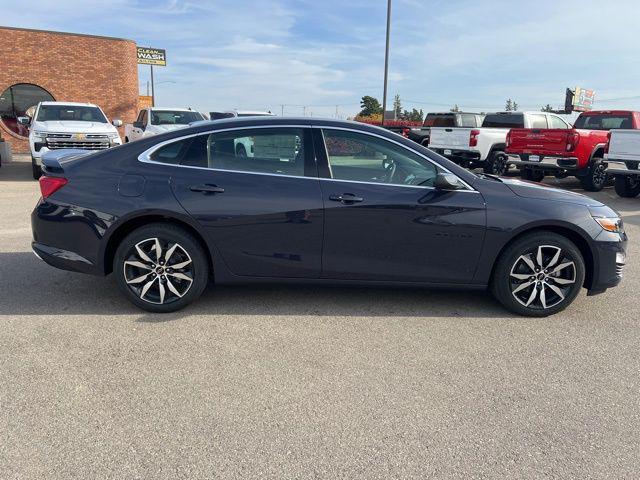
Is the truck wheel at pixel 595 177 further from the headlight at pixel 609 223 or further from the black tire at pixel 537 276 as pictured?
the black tire at pixel 537 276

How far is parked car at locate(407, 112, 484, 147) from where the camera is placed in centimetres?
1864

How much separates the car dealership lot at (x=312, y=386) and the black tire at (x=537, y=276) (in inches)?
6.1

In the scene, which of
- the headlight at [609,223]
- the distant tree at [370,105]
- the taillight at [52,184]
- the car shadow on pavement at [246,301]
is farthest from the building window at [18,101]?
the distant tree at [370,105]

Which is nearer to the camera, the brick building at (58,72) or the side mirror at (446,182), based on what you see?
the side mirror at (446,182)

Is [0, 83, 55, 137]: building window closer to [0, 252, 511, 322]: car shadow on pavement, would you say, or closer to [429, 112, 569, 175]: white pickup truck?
[429, 112, 569, 175]: white pickup truck

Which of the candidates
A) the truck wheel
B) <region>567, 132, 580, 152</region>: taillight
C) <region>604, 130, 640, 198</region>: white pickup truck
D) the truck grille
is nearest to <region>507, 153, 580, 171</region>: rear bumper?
<region>567, 132, 580, 152</region>: taillight

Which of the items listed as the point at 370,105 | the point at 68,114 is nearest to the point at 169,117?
the point at 68,114

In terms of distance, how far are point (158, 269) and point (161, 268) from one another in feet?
0.08

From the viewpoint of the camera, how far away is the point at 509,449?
2531 mm

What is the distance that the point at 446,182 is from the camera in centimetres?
388

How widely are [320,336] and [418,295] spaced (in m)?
1.32

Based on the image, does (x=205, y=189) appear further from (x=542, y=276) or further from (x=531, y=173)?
(x=531, y=173)

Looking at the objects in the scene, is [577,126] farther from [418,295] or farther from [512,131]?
[418,295]

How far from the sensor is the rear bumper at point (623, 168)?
10.8 m
